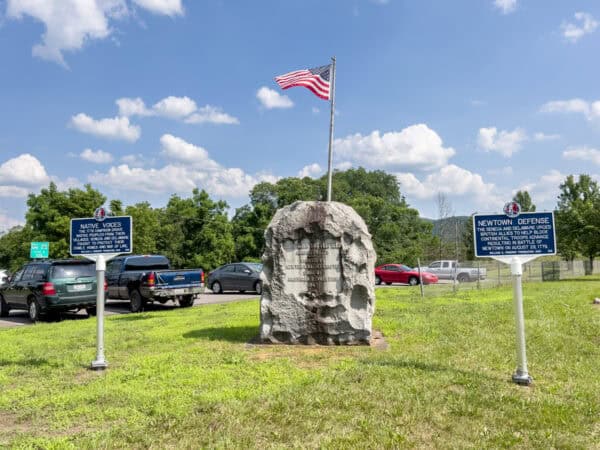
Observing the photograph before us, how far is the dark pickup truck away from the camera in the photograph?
15727 millimetres

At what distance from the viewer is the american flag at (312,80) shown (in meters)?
14.6

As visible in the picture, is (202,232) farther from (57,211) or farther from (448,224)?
(448,224)

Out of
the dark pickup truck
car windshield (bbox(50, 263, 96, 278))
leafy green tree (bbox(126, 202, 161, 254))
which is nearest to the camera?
car windshield (bbox(50, 263, 96, 278))

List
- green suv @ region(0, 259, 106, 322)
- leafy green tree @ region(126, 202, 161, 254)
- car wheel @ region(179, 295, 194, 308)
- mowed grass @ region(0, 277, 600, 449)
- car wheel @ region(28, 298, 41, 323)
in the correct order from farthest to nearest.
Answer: leafy green tree @ region(126, 202, 161, 254) < car wheel @ region(179, 295, 194, 308) < car wheel @ region(28, 298, 41, 323) < green suv @ region(0, 259, 106, 322) < mowed grass @ region(0, 277, 600, 449)

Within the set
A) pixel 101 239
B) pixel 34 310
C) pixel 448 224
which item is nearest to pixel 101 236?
pixel 101 239

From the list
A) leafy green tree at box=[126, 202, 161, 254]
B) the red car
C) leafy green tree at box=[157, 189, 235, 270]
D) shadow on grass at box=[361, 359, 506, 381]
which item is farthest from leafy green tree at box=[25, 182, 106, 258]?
shadow on grass at box=[361, 359, 506, 381]

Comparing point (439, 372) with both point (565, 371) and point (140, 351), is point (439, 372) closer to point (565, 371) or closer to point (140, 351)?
point (565, 371)

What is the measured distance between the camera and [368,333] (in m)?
8.40

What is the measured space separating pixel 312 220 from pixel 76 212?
35.3 metres

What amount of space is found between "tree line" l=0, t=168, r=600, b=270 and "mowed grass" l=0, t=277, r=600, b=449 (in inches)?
1164

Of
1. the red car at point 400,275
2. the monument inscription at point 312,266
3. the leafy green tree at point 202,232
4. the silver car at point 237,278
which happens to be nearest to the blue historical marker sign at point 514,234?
the monument inscription at point 312,266

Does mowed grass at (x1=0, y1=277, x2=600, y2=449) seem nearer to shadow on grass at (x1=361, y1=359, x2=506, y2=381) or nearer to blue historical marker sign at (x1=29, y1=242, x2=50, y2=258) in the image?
shadow on grass at (x1=361, y1=359, x2=506, y2=381)

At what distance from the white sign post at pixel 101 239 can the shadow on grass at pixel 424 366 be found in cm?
375

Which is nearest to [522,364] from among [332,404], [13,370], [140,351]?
[332,404]
